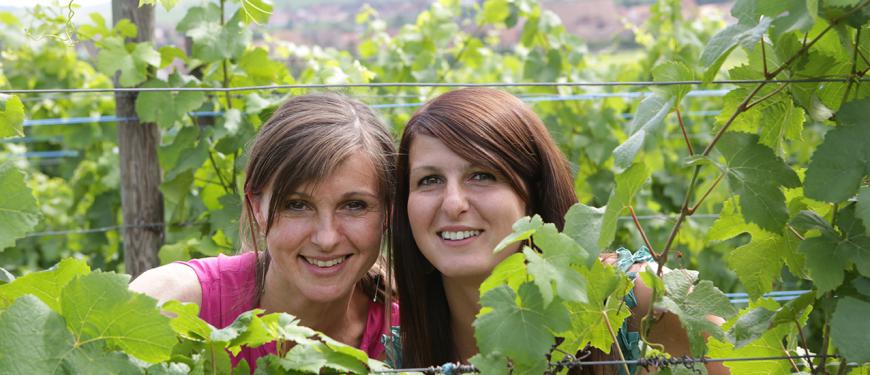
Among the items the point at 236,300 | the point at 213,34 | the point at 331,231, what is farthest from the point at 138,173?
the point at 331,231

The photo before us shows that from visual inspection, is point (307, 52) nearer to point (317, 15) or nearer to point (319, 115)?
point (319, 115)

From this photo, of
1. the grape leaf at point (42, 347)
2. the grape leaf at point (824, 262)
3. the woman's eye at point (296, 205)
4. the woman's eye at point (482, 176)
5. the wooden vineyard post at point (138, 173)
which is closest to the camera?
the grape leaf at point (42, 347)

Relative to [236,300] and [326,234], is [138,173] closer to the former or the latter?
[236,300]

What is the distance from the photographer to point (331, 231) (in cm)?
227

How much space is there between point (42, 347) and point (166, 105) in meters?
2.03

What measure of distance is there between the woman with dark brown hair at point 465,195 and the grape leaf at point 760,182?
706mm

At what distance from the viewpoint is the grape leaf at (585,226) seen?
151 centimetres

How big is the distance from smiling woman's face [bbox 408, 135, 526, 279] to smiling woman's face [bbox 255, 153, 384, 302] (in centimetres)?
13

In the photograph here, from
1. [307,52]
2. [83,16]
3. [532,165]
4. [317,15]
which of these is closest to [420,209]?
[532,165]

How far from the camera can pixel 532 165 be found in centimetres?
234

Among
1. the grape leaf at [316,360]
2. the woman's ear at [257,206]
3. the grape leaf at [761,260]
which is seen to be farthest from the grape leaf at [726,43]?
the woman's ear at [257,206]

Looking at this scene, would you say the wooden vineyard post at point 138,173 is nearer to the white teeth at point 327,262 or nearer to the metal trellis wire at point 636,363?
the white teeth at point 327,262

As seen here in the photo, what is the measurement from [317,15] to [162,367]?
537 inches

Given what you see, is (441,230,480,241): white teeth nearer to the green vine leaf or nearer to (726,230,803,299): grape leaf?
(726,230,803,299): grape leaf
